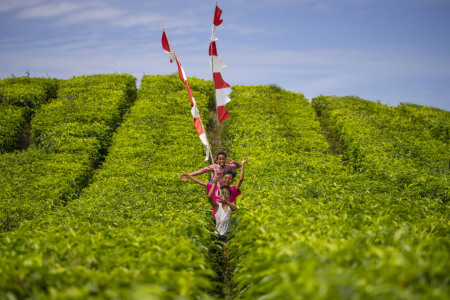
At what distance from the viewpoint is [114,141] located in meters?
15.5

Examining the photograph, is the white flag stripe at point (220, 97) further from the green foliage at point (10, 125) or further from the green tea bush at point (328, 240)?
the green foliage at point (10, 125)

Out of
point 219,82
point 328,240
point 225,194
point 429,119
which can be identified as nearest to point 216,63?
point 219,82

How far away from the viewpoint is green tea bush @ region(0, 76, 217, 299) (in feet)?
10.8

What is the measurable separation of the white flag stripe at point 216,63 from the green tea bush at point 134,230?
3387mm

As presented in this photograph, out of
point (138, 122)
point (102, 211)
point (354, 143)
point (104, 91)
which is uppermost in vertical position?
point (104, 91)

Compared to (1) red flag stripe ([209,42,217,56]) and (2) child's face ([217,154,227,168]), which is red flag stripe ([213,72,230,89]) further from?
(2) child's face ([217,154,227,168])

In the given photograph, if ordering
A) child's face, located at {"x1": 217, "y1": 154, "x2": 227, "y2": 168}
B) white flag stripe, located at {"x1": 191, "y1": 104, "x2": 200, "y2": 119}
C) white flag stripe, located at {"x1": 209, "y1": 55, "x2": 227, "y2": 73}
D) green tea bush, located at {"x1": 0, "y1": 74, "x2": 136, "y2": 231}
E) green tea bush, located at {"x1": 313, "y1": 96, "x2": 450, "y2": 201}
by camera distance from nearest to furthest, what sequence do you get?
white flag stripe, located at {"x1": 191, "y1": 104, "x2": 200, "y2": 119} → child's face, located at {"x1": 217, "y1": 154, "x2": 227, "y2": 168} → white flag stripe, located at {"x1": 209, "y1": 55, "x2": 227, "y2": 73} → green tea bush, located at {"x1": 0, "y1": 74, "x2": 136, "y2": 231} → green tea bush, located at {"x1": 313, "y1": 96, "x2": 450, "y2": 201}

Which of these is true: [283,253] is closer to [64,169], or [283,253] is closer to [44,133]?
[64,169]

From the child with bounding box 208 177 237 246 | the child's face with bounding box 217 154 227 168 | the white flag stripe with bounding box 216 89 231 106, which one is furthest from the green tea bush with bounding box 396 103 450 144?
the child with bounding box 208 177 237 246

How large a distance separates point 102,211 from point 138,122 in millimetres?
8698

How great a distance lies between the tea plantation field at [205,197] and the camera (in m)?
3.19

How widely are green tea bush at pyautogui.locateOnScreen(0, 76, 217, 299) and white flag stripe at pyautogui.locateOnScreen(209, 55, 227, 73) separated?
3.39m

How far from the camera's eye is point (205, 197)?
10.0m

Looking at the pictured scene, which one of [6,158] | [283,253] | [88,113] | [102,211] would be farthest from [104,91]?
[283,253]
